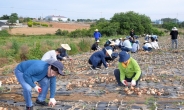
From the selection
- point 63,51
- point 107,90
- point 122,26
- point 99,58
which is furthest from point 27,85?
point 122,26

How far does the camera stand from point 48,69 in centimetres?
419

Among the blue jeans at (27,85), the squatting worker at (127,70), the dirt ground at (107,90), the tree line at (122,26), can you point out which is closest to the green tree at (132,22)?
the tree line at (122,26)

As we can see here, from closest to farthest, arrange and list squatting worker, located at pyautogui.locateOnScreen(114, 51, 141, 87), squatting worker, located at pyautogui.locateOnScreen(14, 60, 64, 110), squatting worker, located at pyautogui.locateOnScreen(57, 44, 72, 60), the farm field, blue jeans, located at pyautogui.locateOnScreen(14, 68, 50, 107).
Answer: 1. squatting worker, located at pyautogui.locateOnScreen(14, 60, 64, 110)
2. blue jeans, located at pyautogui.locateOnScreen(14, 68, 50, 107)
3. the farm field
4. squatting worker, located at pyautogui.locateOnScreen(114, 51, 141, 87)
5. squatting worker, located at pyautogui.locateOnScreen(57, 44, 72, 60)

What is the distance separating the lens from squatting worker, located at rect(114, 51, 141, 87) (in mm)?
5457

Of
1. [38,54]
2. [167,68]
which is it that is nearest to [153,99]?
[167,68]

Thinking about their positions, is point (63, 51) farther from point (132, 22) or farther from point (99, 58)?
point (132, 22)

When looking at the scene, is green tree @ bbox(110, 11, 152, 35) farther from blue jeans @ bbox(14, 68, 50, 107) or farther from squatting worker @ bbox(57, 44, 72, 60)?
blue jeans @ bbox(14, 68, 50, 107)

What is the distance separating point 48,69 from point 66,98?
1.64 metres

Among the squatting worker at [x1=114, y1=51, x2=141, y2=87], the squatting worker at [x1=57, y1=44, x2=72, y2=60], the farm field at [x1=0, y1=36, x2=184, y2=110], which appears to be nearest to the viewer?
the farm field at [x1=0, y1=36, x2=184, y2=110]

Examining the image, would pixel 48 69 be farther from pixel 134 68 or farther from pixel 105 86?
pixel 105 86

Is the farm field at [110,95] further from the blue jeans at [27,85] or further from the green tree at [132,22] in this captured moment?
the green tree at [132,22]

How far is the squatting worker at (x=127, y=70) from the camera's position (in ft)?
17.9

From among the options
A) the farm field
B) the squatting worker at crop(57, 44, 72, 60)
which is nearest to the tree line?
the squatting worker at crop(57, 44, 72, 60)

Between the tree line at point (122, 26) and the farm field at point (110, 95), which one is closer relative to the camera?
the farm field at point (110, 95)
